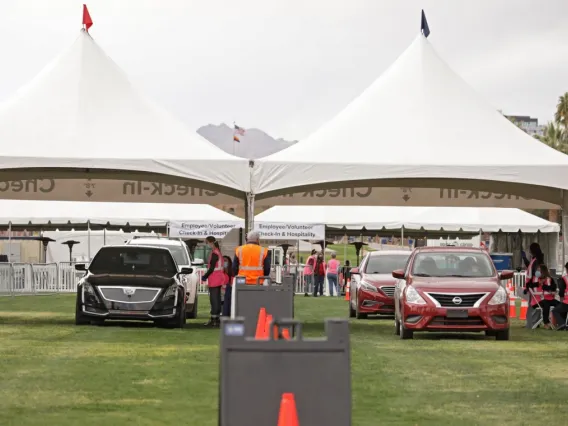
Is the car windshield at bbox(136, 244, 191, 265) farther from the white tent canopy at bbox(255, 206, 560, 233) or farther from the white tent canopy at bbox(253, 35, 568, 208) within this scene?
the white tent canopy at bbox(255, 206, 560, 233)

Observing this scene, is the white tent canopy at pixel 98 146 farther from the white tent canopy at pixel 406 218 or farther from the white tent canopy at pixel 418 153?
the white tent canopy at pixel 406 218

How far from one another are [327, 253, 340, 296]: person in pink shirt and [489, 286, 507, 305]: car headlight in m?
30.1

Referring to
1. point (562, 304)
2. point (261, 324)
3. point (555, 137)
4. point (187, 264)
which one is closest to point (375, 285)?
point (187, 264)

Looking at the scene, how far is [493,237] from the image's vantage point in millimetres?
83188

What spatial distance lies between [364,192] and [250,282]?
8536mm

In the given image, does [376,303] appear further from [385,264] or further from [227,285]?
[227,285]

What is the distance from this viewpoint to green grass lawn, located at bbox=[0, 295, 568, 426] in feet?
40.5

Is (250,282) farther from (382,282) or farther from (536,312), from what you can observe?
(382,282)

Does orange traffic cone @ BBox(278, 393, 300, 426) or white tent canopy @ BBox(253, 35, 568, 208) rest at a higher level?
white tent canopy @ BBox(253, 35, 568, 208)

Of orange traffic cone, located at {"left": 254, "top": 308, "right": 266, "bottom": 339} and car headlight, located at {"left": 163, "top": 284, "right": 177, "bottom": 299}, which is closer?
orange traffic cone, located at {"left": 254, "top": 308, "right": 266, "bottom": 339}

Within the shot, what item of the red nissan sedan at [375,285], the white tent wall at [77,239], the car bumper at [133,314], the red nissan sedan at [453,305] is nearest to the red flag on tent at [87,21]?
the car bumper at [133,314]

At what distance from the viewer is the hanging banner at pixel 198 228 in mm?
53969

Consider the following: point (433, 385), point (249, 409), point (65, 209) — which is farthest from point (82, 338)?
point (65, 209)

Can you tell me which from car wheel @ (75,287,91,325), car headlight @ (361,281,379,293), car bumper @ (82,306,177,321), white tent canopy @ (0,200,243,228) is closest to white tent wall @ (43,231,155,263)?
white tent canopy @ (0,200,243,228)
